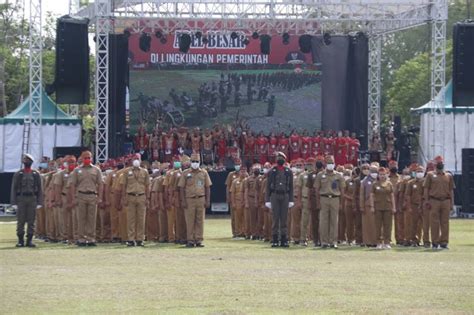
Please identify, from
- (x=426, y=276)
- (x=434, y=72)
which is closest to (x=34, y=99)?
(x=434, y=72)

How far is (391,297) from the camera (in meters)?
15.7

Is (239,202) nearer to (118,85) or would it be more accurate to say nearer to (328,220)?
(328,220)

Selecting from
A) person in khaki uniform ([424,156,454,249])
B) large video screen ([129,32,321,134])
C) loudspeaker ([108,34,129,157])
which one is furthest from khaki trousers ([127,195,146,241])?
large video screen ([129,32,321,134])

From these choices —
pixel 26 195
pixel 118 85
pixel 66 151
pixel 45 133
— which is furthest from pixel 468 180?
pixel 26 195

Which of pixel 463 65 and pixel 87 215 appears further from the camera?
pixel 463 65

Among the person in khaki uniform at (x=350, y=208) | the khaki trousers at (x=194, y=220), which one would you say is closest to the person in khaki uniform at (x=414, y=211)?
the person in khaki uniform at (x=350, y=208)

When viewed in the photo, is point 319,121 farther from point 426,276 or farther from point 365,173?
point 426,276

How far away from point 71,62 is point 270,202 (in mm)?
13020

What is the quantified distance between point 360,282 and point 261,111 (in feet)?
91.3

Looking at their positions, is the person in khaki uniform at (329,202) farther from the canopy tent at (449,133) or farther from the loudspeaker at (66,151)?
the canopy tent at (449,133)

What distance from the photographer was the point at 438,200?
25328 mm

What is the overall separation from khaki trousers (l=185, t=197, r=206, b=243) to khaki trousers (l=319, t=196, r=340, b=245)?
2331mm

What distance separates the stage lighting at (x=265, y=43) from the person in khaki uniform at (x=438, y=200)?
18.3 metres

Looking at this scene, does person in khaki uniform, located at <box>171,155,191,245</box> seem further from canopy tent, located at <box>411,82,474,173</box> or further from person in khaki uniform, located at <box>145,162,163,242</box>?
canopy tent, located at <box>411,82,474,173</box>
